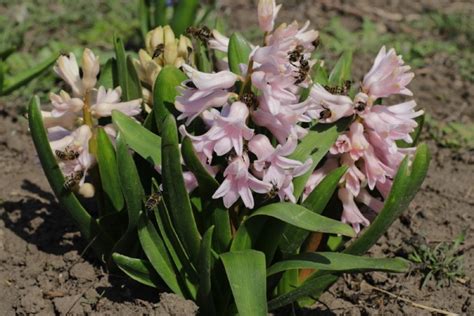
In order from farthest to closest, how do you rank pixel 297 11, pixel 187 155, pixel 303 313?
1. pixel 297 11
2. pixel 303 313
3. pixel 187 155

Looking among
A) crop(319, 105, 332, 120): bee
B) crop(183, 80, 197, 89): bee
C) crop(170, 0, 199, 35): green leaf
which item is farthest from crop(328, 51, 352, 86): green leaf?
crop(170, 0, 199, 35): green leaf

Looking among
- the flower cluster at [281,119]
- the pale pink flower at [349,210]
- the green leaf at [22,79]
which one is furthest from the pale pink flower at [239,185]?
the green leaf at [22,79]

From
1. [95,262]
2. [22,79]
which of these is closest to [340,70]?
[95,262]

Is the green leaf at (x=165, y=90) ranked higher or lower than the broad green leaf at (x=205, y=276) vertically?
higher

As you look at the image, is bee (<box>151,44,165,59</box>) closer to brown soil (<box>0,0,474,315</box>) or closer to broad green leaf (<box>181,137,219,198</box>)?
broad green leaf (<box>181,137,219,198</box>)

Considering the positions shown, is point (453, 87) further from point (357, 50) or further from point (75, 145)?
point (75, 145)

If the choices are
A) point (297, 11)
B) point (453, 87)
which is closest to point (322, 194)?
point (453, 87)

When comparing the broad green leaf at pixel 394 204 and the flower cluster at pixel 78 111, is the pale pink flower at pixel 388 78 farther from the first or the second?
the flower cluster at pixel 78 111
